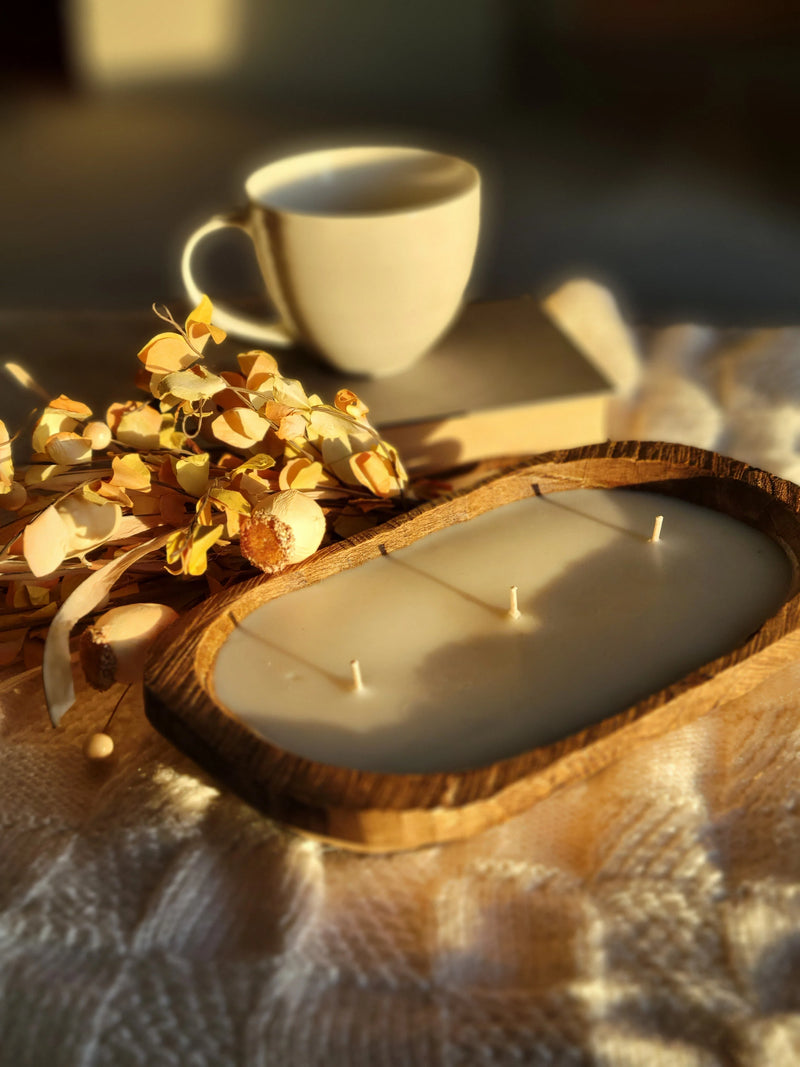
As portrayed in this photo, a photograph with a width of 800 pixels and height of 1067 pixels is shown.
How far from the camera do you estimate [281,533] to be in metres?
0.31

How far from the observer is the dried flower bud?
1.02 feet

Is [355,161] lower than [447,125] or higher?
higher

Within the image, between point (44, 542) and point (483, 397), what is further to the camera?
point (483, 397)

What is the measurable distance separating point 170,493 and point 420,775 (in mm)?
150

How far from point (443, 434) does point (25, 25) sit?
178 cm

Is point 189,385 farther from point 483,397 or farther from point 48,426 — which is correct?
point 483,397

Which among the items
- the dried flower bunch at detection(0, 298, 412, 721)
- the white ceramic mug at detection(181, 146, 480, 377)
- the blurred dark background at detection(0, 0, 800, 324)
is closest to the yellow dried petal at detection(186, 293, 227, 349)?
the dried flower bunch at detection(0, 298, 412, 721)

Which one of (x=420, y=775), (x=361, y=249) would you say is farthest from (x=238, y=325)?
(x=420, y=775)

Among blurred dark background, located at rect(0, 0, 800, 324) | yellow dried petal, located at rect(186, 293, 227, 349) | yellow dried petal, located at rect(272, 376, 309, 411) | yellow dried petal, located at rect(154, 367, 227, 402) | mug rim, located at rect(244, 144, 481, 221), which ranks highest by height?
mug rim, located at rect(244, 144, 481, 221)

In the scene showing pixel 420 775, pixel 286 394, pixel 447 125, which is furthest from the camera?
pixel 447 125

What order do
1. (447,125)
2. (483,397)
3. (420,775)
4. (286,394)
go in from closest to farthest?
(420,775) < (286,394) < (483,397) < (447,125)

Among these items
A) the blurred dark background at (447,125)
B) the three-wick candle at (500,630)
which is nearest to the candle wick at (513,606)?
the three-wick candle at (500,630)

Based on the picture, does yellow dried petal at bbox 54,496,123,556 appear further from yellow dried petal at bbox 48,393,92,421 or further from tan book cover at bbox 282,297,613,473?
tan book cover at bbox 282,297,613,473

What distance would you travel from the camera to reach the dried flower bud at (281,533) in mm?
312
